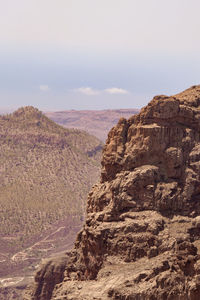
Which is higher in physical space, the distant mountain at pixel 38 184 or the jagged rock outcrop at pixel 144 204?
the jagged rock outcrop at pixel 144 204

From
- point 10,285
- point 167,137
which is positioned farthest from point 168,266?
point 10,285

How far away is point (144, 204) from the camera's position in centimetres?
3044

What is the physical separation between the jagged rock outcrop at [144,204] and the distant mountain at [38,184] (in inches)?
2522

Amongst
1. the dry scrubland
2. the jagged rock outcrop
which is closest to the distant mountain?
the dry scrubland

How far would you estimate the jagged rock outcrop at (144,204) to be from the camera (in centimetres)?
2742

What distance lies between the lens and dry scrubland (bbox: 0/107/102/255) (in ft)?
439

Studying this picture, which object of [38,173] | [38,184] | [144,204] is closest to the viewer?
[144,204]

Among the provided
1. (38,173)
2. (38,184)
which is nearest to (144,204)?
(38,184)

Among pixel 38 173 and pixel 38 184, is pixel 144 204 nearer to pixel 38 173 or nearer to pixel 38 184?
pixel 38 184

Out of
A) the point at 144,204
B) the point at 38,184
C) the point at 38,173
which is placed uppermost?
the point at 144,204

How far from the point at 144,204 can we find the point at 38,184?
412 ft

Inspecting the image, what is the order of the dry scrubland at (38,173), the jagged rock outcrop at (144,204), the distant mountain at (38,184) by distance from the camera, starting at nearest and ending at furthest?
1. the jagged rock outcrop at (144,204)
2. the distant mountain at (38,184)
3. the dry scrubland at (38,173)

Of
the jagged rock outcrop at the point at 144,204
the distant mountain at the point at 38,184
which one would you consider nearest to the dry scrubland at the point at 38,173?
the distant mountain at the point at 38,184

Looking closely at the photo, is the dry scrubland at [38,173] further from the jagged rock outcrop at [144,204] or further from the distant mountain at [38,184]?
the jagged rock outcrop at [144,204]
